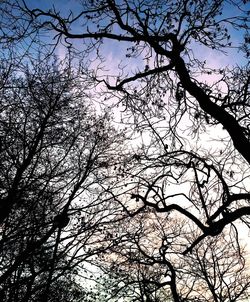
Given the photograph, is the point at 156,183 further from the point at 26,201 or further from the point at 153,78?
the point at 26,201

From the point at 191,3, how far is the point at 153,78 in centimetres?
178

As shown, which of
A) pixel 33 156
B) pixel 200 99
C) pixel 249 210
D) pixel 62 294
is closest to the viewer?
pixel 249 210

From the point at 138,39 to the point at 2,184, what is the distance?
16.2 feet

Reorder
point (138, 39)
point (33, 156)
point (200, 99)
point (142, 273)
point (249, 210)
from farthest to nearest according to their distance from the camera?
point (142, 273) → point (33, 156) → point (138, 39) → point (200, 99) → point (249, 210)

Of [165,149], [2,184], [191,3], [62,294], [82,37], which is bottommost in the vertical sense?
[62,294]

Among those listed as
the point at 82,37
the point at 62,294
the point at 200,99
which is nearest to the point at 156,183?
the point at 200,99

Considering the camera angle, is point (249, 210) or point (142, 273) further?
point (142, 273)

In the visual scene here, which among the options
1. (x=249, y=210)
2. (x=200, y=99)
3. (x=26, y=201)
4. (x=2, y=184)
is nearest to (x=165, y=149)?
(x=200, y=99)

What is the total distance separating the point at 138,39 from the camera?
6.56 metres

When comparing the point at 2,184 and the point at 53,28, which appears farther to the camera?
the point at 2,184

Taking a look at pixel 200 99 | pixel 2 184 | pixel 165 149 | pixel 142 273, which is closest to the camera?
pixel 200 99

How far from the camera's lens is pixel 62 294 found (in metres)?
13.8

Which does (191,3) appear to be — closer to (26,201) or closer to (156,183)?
(156,183)

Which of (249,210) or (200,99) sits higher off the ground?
(200,99)
